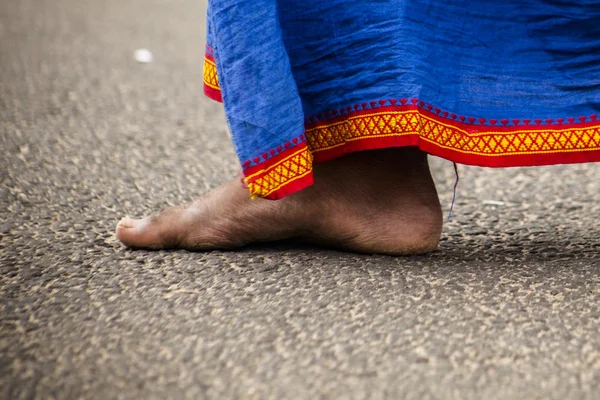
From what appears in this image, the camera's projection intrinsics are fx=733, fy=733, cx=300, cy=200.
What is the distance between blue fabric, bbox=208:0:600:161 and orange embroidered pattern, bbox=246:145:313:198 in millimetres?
40

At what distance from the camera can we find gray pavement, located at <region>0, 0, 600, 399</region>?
102 cm

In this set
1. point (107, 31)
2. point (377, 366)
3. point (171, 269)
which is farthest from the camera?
point (107, 31)

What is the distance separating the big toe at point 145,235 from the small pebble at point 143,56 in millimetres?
2400

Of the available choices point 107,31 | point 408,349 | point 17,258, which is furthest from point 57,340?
point 107,31

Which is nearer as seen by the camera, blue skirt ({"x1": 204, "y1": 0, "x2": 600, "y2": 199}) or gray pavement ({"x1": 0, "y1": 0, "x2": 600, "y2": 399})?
gray pavement ({"x1": 0, "y1": 0, "x2": 600, "y2": 399})

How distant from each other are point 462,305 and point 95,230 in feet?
2.72

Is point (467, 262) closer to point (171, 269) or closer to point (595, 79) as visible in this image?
point (595, 79)

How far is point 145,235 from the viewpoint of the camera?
148 cm

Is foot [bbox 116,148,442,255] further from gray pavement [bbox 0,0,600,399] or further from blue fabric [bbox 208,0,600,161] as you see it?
blue fabric [bbox 208,0,600,161]

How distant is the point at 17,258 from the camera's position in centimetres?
144

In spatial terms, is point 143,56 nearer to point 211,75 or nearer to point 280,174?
point 211,75

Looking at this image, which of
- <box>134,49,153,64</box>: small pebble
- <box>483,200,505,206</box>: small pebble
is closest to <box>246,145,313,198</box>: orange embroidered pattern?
<box>483,200,505,206</box>: small pebble

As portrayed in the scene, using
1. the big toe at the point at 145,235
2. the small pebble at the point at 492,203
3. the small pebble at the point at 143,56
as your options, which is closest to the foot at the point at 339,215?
the big toe at the point at 145,235

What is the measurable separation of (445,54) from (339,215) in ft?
1.23
